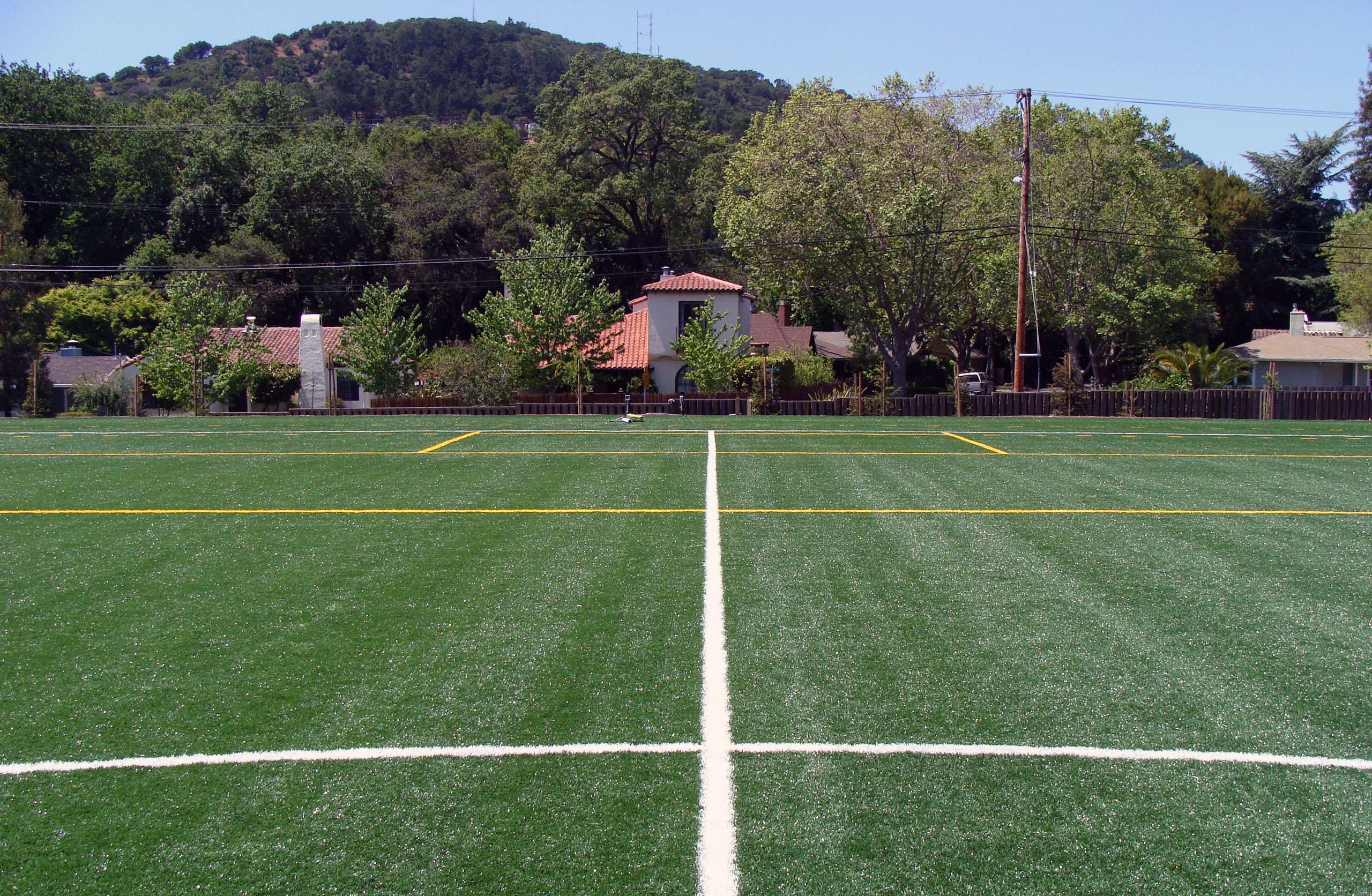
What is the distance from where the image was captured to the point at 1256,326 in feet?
202

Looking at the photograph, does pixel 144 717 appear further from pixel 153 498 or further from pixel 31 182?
pixel 31 182

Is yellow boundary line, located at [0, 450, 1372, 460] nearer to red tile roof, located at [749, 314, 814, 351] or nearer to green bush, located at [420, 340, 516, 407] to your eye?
green bush, located at [420, 340, 516, 407]

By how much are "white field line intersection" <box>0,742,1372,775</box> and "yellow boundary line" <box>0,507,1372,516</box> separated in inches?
250

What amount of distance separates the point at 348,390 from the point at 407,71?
109166mm

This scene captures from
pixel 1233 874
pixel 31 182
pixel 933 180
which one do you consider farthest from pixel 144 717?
pixel 31 182

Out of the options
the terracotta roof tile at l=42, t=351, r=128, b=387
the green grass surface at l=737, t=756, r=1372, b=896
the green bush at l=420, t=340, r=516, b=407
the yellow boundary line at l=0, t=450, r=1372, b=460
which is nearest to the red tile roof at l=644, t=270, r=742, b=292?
the green bush at l=420, t=340, r=516, b=407

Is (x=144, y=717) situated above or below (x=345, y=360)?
below

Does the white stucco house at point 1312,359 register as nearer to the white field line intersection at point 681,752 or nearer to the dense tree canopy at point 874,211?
the dense tree canopy at point 874,211

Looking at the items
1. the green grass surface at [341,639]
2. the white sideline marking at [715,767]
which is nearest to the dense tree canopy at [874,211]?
the green grass surface at [341,639]

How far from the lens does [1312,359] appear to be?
4484 cm

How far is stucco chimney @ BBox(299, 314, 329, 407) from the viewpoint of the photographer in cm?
4453

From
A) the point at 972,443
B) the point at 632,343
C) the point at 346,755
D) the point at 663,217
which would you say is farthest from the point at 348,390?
the point at 346,755

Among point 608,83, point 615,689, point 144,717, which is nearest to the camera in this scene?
point 144,717

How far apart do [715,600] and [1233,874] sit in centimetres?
435
